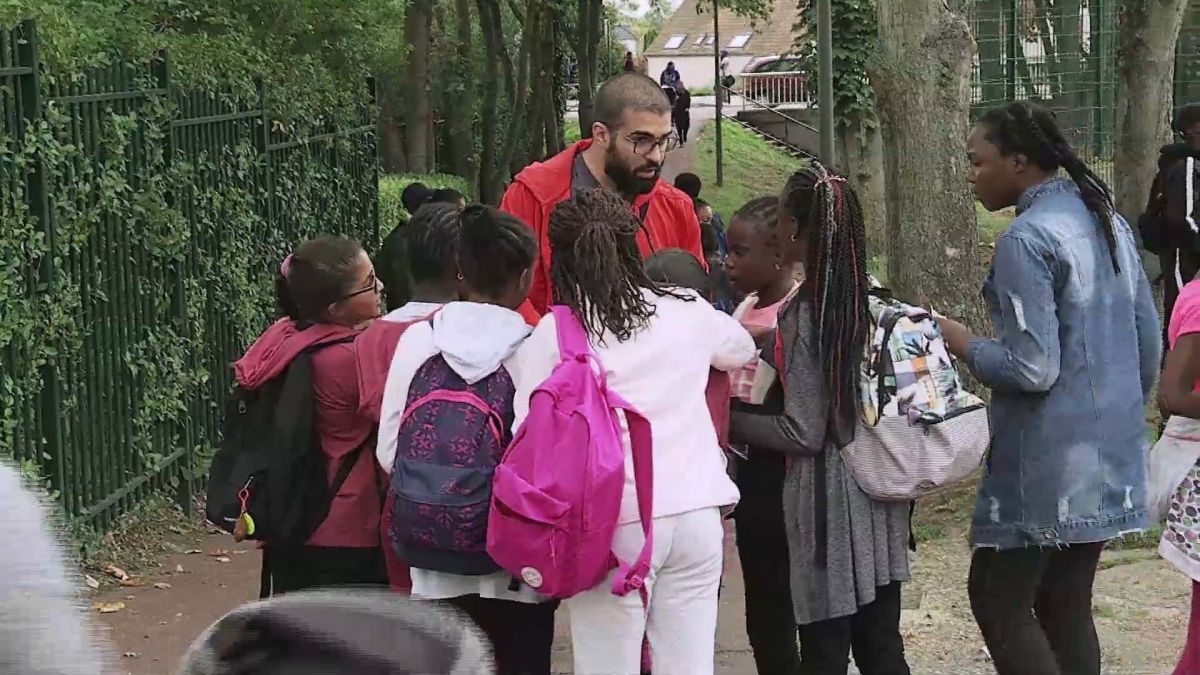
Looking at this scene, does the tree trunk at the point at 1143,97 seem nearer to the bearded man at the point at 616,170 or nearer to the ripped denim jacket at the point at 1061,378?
the bearded man at the point at 616,170

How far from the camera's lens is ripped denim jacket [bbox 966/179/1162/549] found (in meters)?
4.22

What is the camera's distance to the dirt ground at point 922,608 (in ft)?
19.3

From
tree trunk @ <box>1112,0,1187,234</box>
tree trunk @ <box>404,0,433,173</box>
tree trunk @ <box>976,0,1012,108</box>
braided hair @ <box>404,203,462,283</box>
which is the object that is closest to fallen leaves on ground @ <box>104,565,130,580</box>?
braided hair @ <box>404,203,462,283</box>

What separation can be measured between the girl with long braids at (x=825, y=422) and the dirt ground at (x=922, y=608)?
5.43ft

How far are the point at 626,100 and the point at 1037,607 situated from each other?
2106mm

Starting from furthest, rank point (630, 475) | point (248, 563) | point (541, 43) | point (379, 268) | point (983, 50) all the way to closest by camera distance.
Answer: point (541, 43), point (983, 50), point (248, 563), point (379, 268), point (630, 475)

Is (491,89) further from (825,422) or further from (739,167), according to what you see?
(825,422)

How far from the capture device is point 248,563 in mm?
7625

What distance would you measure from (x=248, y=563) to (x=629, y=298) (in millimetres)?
4375

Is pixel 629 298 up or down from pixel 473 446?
up

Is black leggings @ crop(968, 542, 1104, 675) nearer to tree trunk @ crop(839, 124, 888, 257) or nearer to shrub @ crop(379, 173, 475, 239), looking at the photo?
shrub @ crop(379, 173, 475, 239)

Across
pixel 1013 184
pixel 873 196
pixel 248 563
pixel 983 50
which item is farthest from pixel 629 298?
pixel 873 196

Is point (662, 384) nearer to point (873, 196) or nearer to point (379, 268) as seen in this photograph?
point (379, 268)

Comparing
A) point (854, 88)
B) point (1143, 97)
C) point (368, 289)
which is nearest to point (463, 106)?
point (854, 88)
